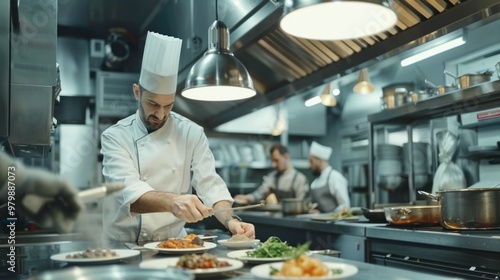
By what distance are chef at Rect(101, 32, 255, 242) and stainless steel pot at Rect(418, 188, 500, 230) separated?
1.14 m

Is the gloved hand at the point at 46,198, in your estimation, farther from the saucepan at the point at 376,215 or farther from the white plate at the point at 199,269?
Result: the saucepan at the point at 376,215

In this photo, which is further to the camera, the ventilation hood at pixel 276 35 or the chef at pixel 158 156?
the ventilation hood at pixel 276 35

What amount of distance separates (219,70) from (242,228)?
2.28 ft

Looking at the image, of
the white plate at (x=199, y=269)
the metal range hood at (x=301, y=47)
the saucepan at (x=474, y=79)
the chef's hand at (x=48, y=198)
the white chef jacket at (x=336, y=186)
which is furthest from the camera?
the white chef jacket at (x=336, y=186)

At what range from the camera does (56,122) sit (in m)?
2.54

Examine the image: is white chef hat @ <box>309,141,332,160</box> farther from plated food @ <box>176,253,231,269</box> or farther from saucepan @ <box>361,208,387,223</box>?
plated food @ <box>176,253,231,269</box>

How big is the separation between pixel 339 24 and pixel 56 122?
152 centimetres

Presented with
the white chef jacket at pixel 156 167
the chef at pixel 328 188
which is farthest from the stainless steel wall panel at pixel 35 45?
the chef at pixel 328 188

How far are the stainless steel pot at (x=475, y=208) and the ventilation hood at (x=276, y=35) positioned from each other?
32.1 inches

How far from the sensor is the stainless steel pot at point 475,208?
2.57 m

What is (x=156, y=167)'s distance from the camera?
2420 mm

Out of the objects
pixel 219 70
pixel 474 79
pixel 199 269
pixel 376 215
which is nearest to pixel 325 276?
pixel 199 269

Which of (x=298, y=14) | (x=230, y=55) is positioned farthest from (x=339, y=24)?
(x=230, y=55)

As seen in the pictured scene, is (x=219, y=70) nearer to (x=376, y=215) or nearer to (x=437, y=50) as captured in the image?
(x=437, y=50)
